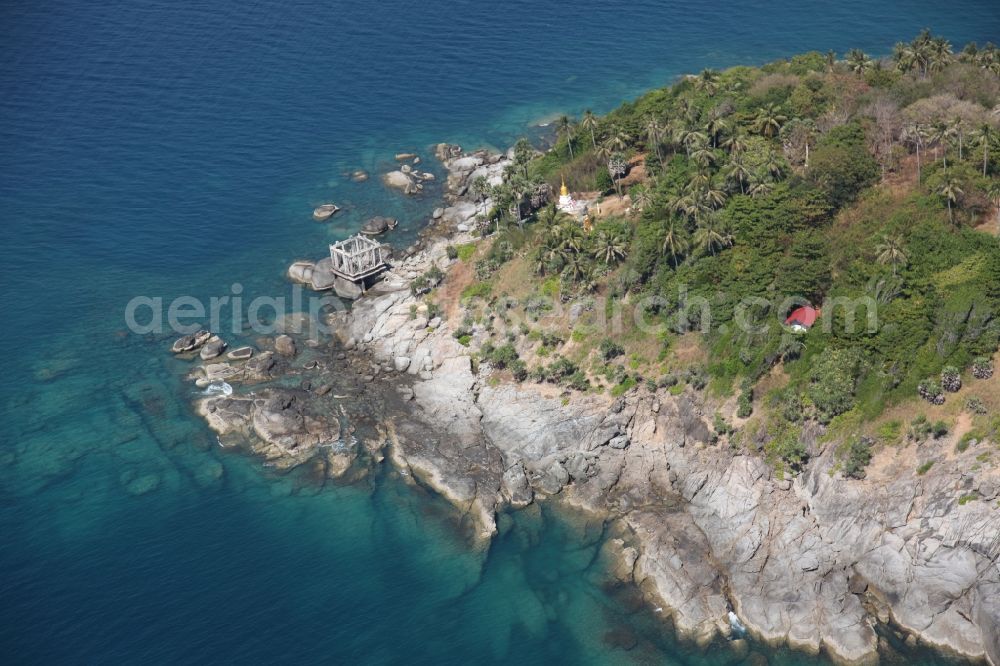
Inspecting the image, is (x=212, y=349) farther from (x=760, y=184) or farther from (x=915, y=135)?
(x=915, y=135)

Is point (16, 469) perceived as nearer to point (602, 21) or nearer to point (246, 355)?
point (246, 355)

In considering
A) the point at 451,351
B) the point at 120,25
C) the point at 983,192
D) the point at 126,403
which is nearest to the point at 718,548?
the point at 451,351

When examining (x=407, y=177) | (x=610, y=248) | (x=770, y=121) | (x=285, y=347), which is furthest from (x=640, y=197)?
(x=407, y=177)

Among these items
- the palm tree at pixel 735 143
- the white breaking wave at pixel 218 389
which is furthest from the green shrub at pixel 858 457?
the white breaking wave at pixel 218 389

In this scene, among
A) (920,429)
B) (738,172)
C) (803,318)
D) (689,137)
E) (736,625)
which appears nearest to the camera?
(736,625)

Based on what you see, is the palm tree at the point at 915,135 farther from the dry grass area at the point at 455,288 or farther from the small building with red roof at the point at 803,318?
the dry grass area at the point at 455,288
